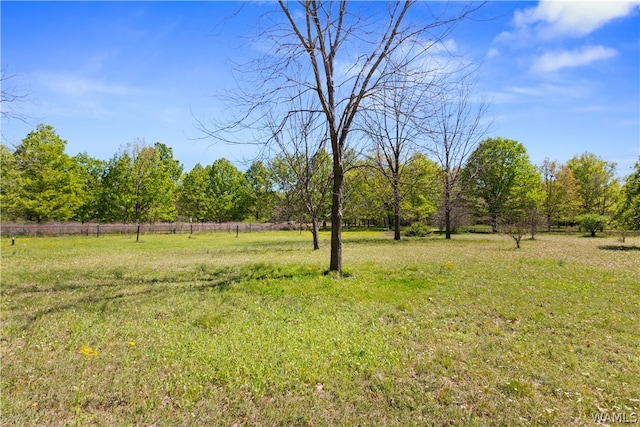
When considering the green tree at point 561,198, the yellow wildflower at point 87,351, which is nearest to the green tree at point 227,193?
the green tree at point 561,198

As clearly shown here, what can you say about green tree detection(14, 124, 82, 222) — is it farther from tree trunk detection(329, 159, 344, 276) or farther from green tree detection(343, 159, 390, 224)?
tree trunk detection(329, 159, 344, 276)

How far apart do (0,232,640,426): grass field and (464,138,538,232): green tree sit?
32140 millimetres

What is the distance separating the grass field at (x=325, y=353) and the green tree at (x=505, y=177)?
3214 centimetres

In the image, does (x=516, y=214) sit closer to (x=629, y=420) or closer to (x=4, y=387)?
(x=629, y=420)

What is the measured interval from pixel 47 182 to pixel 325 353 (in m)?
39.7

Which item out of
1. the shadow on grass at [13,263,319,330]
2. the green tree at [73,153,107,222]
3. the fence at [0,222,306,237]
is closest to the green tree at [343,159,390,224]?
the fence at [0,222,306,237]

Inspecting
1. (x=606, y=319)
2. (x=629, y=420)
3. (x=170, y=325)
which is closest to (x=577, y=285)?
(x=606, y=319)

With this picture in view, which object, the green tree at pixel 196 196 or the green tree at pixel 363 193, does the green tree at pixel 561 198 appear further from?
the green tree at pixel 196 196

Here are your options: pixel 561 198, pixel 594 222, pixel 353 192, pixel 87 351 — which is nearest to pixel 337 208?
pixel 87 351

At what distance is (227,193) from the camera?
181 feet

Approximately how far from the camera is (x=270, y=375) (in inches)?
160

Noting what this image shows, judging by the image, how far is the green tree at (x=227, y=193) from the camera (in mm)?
53688

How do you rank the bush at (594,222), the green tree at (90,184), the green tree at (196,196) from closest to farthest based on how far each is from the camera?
the bush at (594,222)
the green tree at (90,184)
the green tree at (196,196)

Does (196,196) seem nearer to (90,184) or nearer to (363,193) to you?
(90,184)
